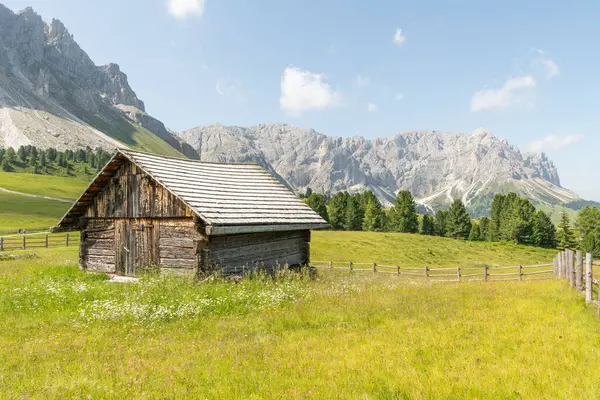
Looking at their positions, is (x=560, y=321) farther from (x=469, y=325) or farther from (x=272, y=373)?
(x=272, y=373)

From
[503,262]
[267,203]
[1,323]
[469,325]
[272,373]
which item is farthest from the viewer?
[503,262]

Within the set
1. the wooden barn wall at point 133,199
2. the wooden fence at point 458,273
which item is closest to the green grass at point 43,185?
the wooden fence at point 458,273

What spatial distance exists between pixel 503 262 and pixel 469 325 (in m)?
55.1

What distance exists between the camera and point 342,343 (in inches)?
318

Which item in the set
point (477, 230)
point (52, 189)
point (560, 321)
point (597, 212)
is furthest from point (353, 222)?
point (52, 189)

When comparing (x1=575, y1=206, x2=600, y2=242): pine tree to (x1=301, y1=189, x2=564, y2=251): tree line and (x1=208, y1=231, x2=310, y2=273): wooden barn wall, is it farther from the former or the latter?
(x1=208, y1=231, x2=310, y2=273): wooden barn wall

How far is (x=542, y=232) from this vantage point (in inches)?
3789

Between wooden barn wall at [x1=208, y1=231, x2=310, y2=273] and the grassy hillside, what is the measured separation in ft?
63.0

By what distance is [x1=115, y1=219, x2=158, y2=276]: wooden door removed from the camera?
663 inches

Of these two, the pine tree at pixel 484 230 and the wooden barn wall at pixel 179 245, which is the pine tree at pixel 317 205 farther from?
the wooden barn wall at pixel 179 245

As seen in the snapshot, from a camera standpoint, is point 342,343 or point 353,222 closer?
point 342,343

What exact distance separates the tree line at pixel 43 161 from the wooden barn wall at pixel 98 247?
6859 inches

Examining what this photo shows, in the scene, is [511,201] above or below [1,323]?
above

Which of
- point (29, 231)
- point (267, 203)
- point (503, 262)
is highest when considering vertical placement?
point (267, 203)
